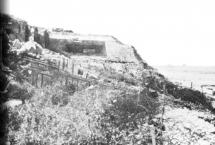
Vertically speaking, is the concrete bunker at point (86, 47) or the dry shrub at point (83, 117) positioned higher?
the concrete bunker at point (86, 47)

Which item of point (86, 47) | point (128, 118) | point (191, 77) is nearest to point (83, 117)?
point (128, 118)

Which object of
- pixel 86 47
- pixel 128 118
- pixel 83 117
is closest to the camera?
pixel 83 117

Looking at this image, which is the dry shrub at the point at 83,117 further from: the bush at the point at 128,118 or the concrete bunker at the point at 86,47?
the concrete bunker at the point at 86,47

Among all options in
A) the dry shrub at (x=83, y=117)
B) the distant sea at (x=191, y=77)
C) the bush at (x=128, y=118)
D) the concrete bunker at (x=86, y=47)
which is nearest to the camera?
the dry shrub at (x=83, y=117)

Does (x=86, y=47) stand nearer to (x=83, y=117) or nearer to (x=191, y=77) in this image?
(x=83, y=117)

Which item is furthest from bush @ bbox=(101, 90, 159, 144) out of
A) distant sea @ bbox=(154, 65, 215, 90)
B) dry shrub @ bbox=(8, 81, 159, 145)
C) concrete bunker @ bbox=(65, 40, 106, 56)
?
concrete bunker @ bbox=(65, 40, 106, 56)

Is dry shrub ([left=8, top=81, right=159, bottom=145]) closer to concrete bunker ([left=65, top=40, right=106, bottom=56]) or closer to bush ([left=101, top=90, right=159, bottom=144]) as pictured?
bush ([left=101, top=90, right=159, bottom=144])

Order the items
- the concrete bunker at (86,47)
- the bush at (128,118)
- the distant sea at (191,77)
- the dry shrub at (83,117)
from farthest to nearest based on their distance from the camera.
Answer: the distant sea at (191,77)
the concrete bunker at (86,47)
the bush at (128,118)
the dry shrub at (83,117)

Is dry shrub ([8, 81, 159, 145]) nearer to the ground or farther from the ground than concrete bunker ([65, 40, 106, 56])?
nearer to the ground

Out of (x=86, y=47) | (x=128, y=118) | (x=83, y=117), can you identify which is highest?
(x=86, y=47)

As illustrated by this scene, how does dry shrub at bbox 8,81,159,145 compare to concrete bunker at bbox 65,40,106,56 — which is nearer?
dry shrub at bbox 8,81,159,145

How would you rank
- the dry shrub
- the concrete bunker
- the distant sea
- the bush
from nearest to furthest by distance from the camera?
the dry shrub
the bush
the concrete bunker
the distant sea

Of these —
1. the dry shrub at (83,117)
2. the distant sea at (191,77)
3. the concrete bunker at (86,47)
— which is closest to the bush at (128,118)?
the dry shrub at (83,117)

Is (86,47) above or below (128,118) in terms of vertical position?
above
